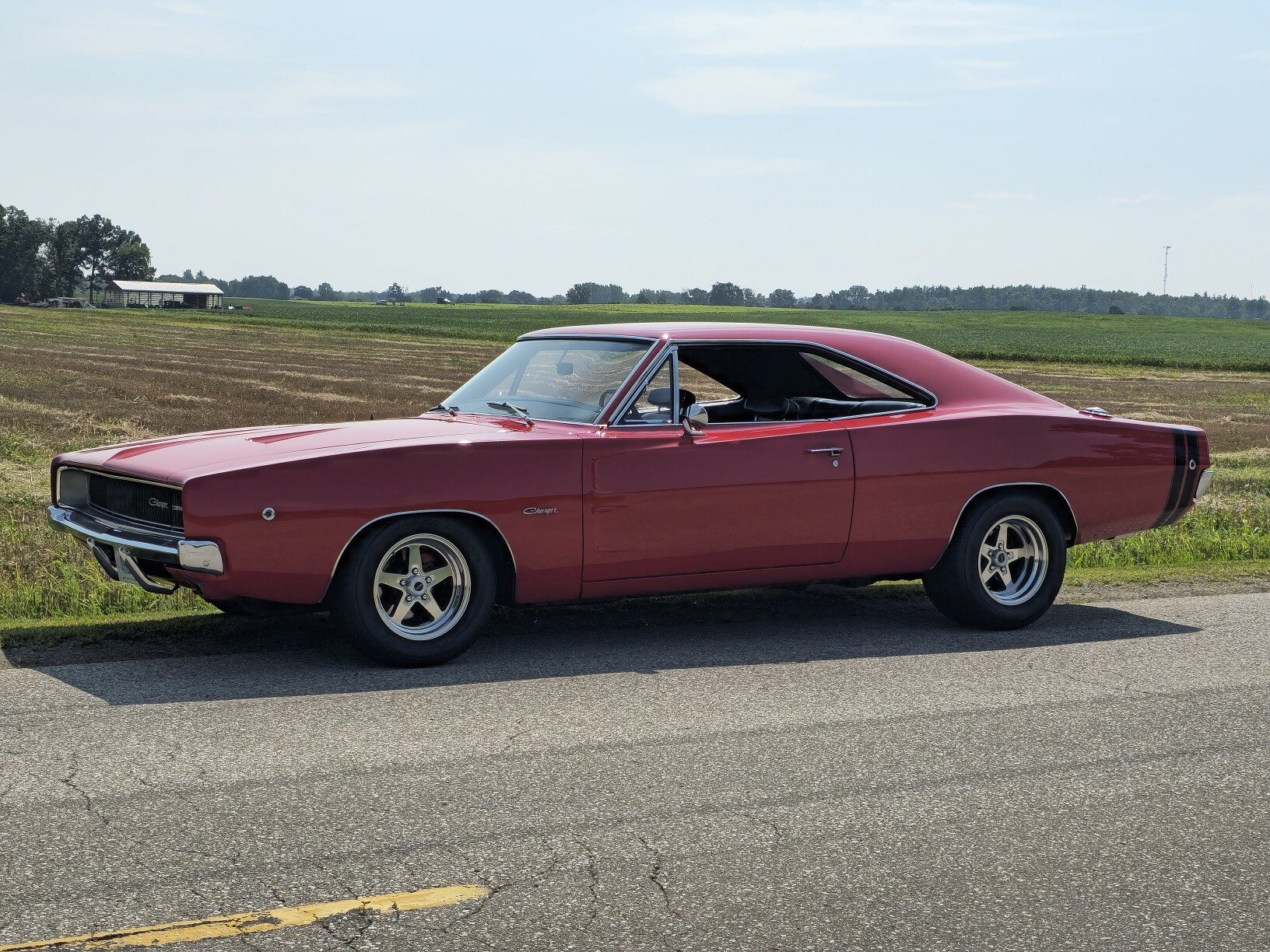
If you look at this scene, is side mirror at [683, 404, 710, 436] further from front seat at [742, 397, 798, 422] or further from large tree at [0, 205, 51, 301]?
large tree at [0, 205, 51, 301]

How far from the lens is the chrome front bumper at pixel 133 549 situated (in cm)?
546

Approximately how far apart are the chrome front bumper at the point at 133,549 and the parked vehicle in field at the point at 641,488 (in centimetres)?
1

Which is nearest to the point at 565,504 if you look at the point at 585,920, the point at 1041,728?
the point at 1041,728

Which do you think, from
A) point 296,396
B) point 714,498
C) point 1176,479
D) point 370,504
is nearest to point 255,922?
point 370,504

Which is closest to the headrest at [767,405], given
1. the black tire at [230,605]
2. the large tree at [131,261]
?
the black tire at [230,605]

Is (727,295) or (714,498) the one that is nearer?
(714,498)

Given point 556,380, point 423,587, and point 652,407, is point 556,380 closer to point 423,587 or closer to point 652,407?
point 652,407

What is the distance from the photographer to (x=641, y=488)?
6195 millimetres

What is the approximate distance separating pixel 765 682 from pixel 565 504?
3.73ft

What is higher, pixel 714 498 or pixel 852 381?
pixel 852 381

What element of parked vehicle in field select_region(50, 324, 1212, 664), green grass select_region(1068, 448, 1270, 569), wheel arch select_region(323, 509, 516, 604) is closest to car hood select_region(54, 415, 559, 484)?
parked vehicle in field select_region(50, 324, 1212, 664)

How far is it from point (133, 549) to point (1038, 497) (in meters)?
4.34

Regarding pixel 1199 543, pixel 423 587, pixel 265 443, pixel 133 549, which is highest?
pixel 265 443

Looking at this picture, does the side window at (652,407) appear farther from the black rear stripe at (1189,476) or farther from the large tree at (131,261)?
the large tree at (131,261)
